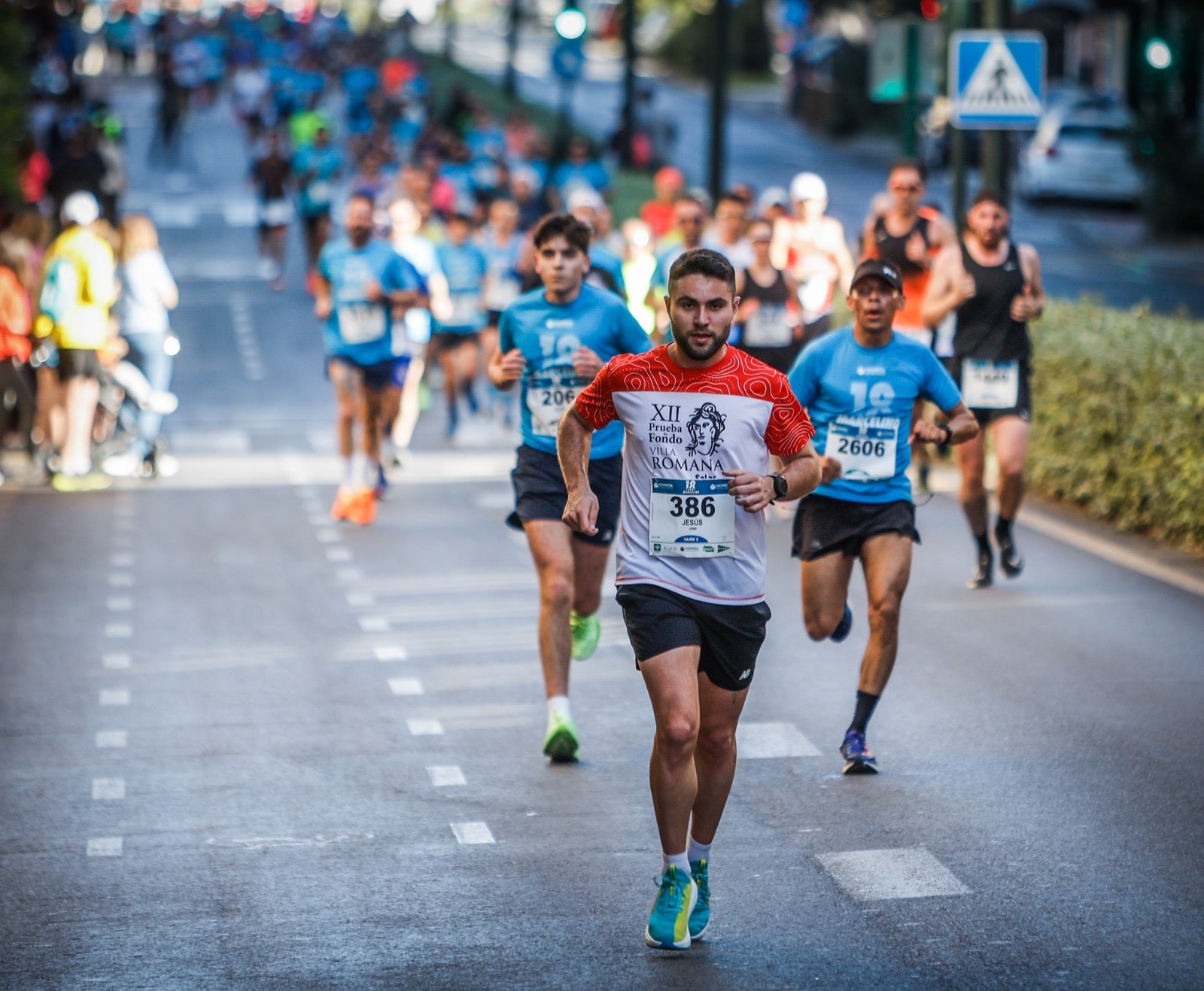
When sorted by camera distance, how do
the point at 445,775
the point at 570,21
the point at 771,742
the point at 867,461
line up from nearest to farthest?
1. the point at 445,775
2. the point at 867,461
3. the point at 771,742
4. the point at 570,21

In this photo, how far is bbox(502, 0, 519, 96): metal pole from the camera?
1754 inches

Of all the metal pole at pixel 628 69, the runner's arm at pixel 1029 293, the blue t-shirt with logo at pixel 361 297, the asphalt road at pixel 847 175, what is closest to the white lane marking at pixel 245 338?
the metal pole at pixel 628 69

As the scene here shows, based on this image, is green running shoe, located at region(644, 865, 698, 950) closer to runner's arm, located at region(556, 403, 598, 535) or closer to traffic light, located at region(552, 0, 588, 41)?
runner's arm, located at region(556, 403, 598, 535)

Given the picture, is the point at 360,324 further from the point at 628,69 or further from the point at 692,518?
the point at 628,69

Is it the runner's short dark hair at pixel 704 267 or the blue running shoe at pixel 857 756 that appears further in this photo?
the blue running shoe at pixel 857 756

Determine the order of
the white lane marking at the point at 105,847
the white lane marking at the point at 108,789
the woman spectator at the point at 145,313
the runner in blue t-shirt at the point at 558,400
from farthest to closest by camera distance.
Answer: the woman spectator at the point at 145,313 < the runner in blue t-shirt at the point at 558,400 < the white lane marking at the point at 108,789 < the white lane marking at the point at 105,847

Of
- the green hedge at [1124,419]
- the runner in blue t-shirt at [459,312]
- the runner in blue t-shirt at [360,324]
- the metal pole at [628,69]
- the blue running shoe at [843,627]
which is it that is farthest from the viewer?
the metal pole at [628,69]

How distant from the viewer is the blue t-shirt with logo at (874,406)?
25.1ft

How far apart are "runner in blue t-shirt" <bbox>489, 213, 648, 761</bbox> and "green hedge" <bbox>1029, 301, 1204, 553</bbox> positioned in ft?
14.5

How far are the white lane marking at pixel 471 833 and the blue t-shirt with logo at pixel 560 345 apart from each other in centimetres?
178

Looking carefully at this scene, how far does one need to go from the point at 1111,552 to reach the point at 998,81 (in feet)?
13.9

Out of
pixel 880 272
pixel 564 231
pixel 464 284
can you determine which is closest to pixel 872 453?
pixel 880 272

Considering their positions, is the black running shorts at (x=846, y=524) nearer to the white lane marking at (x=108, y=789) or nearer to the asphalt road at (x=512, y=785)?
the asphalt road at (x=512, y=785)

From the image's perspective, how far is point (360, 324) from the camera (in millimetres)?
13148
